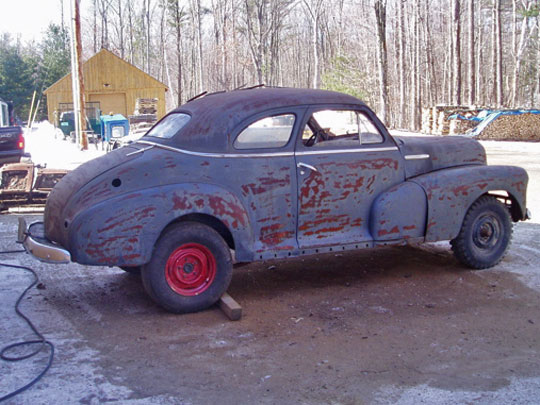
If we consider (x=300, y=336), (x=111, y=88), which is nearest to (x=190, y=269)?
(x=300, y=336)

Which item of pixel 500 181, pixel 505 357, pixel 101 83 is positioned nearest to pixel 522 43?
pixel 101 83

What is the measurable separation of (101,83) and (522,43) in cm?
2865

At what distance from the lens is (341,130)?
239 inches

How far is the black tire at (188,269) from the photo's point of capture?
16.4 feet

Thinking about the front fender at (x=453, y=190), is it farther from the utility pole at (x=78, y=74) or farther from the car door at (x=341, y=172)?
the utility pole at (x=78, y=74)

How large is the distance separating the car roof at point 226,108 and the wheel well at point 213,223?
1.93ft

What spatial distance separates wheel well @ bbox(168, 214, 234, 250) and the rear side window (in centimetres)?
83

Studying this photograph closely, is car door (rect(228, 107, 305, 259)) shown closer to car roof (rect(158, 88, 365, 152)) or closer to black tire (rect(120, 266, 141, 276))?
car roof (rect(158, 88, 365, 152))

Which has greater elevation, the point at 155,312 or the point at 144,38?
the point at 144,38

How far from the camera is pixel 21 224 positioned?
18.8ft

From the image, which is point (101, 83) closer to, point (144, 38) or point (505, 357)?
point (144, 38)

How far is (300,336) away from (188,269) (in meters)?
1.16

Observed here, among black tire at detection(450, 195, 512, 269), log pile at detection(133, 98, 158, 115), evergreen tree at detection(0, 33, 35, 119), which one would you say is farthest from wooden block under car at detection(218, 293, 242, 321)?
evergreen tree at detection(0, 33, 35, 119)

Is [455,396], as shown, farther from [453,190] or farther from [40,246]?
[40,246]
